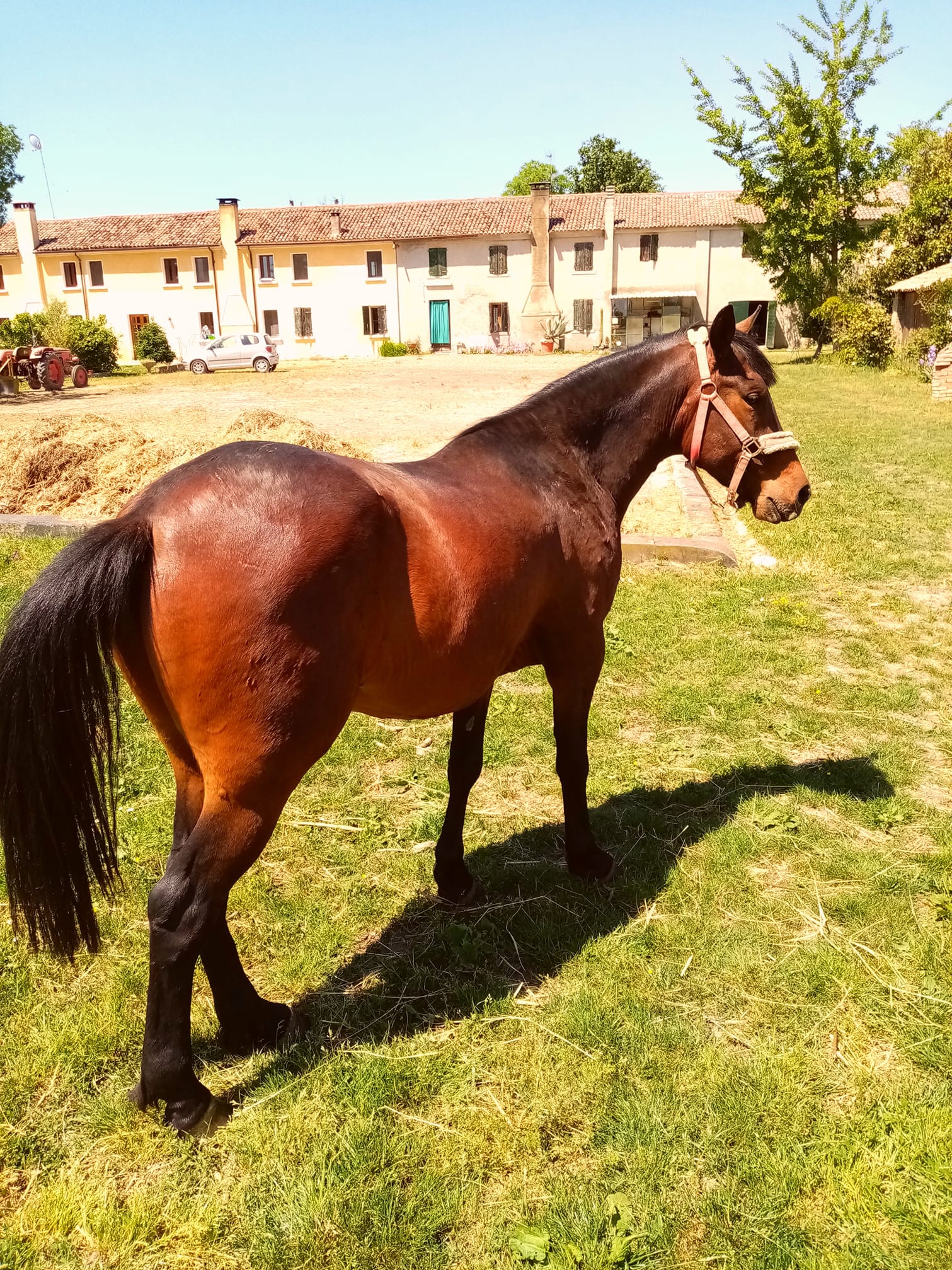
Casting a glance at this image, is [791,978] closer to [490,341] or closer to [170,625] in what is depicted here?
[170,625]

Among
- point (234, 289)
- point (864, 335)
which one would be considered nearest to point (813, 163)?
point (864, 335)

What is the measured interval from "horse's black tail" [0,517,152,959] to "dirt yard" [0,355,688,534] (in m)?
7.41

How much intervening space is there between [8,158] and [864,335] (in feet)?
142

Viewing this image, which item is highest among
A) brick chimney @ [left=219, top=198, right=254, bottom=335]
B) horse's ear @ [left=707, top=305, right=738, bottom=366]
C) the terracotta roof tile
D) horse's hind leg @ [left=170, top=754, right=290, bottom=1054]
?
→ the terracotta roof tile

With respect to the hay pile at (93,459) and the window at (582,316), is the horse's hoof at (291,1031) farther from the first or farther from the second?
the window at (582,316)

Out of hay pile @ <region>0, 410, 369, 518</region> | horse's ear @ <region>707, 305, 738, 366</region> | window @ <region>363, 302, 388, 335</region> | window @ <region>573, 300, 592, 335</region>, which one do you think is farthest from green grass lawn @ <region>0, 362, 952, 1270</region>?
window @ <region>363, 302, 388, 335</region>

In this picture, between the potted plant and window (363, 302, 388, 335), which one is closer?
the potted plant

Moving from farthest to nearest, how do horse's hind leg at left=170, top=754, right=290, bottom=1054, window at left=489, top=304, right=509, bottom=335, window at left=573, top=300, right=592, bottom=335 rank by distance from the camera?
window at left=489, top=304, right=509, bottom=335 < window at left=573, top=300, right=592, bottom=335 < horse's hind leg at left=170, top=754, right=290, bottom=1054

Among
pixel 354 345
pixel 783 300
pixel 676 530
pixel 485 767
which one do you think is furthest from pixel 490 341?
pixel 485 767

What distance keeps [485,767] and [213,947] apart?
2.31m

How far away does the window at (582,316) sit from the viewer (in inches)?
1753

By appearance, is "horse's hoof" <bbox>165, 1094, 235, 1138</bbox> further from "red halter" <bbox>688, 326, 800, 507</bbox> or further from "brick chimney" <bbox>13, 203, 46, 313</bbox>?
"brick chimney" <bbox>13, 203, 46, 313</bbox>

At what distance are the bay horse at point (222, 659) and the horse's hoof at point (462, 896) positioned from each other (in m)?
0.92

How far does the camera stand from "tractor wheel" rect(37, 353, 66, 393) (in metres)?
27.3
